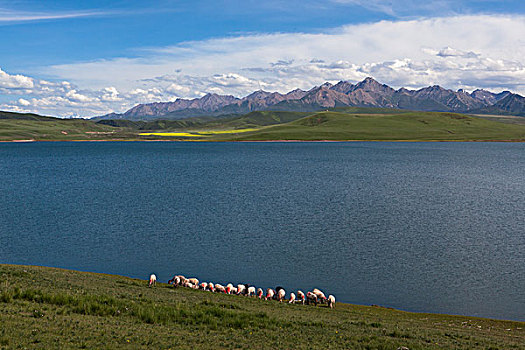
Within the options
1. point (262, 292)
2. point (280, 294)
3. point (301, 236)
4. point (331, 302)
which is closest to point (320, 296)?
point (331, 302)

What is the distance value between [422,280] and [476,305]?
16.9 ft

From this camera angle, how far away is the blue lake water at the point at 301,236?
115 feet

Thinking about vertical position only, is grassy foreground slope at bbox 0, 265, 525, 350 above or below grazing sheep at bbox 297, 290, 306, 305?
above

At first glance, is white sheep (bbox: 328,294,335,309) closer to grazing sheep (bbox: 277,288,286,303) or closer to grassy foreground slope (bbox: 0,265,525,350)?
grassy foreground slope (bbox: 0,265,525,350)

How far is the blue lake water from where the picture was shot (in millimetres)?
35062

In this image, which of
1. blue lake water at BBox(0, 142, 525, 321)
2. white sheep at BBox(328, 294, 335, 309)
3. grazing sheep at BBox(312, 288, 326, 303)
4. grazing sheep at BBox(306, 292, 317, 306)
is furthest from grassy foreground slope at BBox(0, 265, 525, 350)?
blue lake water at BBox(0, 142, 525, 321)

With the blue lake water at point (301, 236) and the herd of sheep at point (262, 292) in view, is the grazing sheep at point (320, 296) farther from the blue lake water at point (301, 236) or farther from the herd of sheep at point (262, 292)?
the blue lake water at point (301, 236)

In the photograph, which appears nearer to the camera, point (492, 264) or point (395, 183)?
point (492, 264)

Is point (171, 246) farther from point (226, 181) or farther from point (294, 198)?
point (226, 181)

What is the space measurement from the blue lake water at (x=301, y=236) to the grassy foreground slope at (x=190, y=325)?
776 cm

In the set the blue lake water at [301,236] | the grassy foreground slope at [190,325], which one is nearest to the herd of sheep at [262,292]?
the grassy foreground slope at [190,325]

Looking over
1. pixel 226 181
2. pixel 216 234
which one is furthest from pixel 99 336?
pixel 226 181

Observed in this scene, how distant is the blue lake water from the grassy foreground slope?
25.5 feet

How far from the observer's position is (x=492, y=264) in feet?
128
